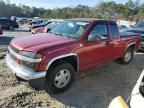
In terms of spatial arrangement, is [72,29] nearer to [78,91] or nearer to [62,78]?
[62,78]

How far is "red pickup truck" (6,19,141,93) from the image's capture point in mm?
4426

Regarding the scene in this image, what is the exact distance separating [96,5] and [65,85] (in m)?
74.3

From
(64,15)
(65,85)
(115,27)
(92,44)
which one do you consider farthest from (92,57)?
(64,15)

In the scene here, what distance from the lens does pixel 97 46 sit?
570 cm

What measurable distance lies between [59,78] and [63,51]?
0.64 meters

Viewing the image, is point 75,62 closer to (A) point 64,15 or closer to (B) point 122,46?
(B) point 122,46

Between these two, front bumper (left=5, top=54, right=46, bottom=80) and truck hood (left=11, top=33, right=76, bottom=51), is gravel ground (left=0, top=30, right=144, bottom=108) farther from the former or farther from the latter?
truck hood (left=11, top=33, right=76, bottom=51)

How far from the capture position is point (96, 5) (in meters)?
76.4

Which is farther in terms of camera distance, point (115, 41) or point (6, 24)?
point (6, 24)

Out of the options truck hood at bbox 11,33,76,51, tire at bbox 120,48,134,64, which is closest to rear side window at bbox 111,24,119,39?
tire at bbox 120,48,134,64

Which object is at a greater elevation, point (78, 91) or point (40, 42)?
point (40, 42)

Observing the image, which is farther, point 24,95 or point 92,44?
point 92,44

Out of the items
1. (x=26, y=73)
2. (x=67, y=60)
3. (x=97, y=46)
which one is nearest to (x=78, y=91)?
(x=67, y=60)

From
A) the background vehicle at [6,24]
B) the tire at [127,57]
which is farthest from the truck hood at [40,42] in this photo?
the background vehicle at [6,24]
